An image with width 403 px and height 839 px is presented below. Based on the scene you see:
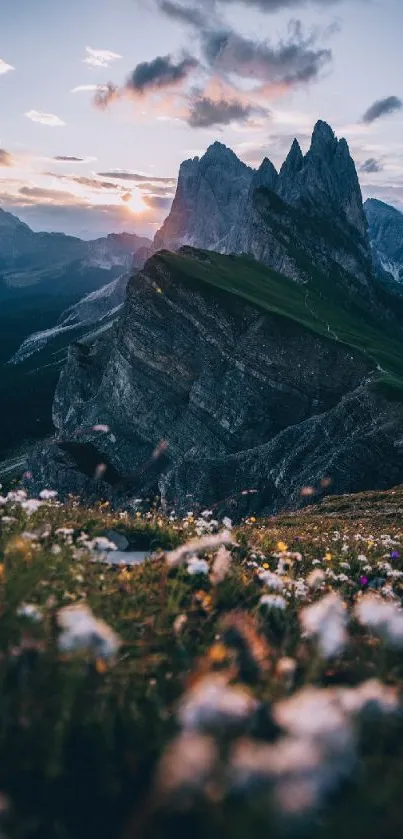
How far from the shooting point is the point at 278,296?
99.9 m

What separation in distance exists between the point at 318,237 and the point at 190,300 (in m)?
125

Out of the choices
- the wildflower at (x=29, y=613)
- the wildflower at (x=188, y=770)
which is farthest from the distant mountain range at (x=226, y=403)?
the wildflower at (x=188, y=770)

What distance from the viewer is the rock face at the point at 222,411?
51.7m

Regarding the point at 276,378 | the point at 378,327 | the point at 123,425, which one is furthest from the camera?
the point at 378,327

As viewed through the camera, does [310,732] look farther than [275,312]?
No

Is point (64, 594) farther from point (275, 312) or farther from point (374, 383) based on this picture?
point (275, 312)

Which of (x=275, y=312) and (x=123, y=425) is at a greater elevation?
(x=275, y=312)

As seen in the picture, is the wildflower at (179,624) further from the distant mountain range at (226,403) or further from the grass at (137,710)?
the distant mountain range at (226,403)

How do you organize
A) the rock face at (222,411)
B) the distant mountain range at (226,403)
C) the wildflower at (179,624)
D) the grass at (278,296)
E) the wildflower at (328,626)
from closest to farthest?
the wildflower at (328,626) → the wildflower at (179,624) → the rock face at (222,411) → the distant mountain range at (226,403) → the grass at (278,296)

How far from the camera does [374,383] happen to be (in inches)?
2258

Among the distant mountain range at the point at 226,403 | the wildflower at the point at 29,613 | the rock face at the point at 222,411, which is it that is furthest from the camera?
the distant mountain range at the point at 226,403

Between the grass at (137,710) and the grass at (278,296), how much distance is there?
165 feet

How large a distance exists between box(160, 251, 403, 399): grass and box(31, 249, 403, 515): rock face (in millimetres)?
1921

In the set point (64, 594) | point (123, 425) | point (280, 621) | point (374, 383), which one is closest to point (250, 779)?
point (64, 594)
